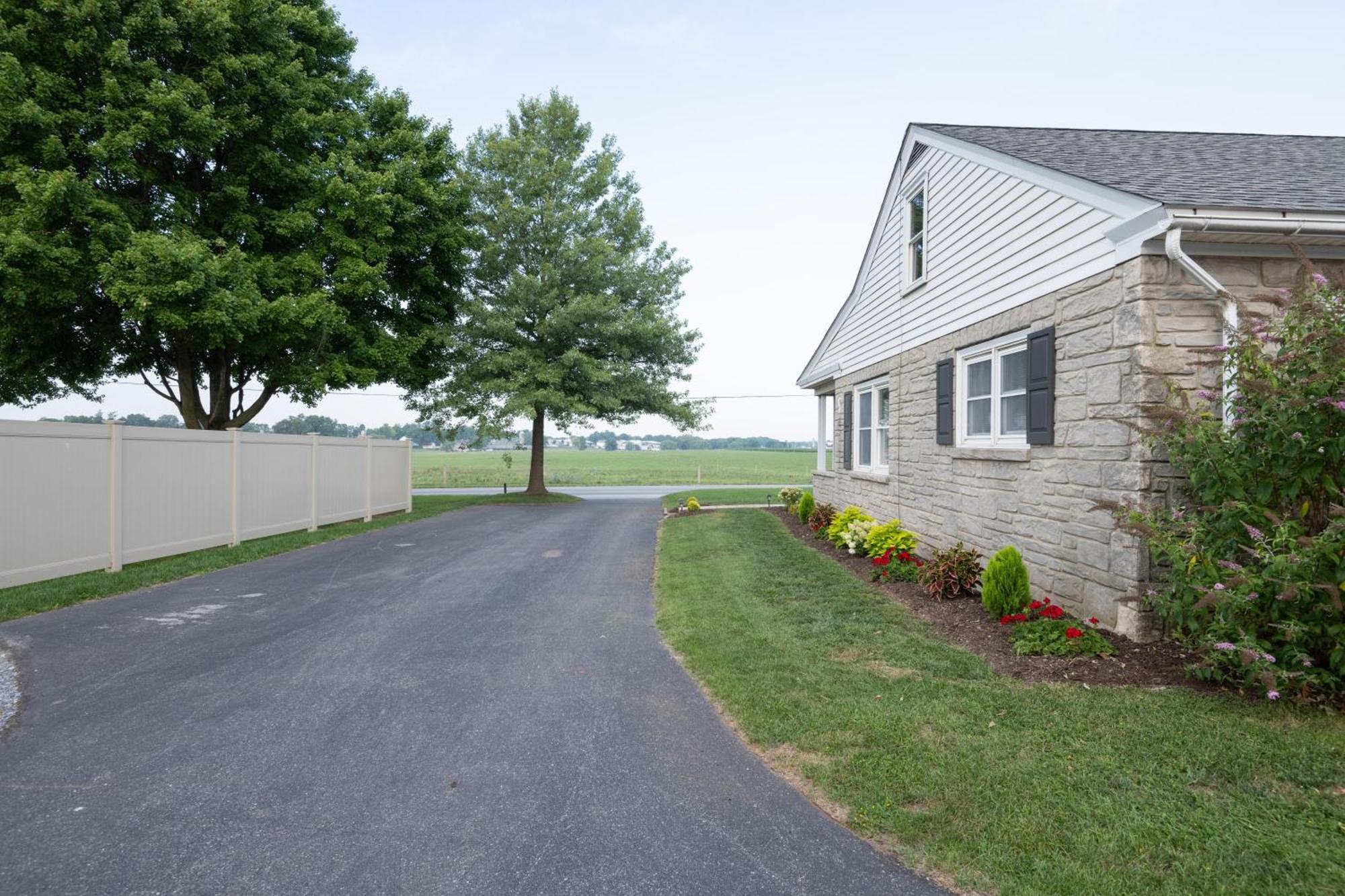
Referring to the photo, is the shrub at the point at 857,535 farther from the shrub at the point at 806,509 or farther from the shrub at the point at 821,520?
the shrub at the point at 806,509

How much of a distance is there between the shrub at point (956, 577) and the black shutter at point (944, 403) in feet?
5.78

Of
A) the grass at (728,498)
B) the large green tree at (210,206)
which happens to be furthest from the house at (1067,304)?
the large green tree at (210,206)

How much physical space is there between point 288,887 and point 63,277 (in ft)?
46.7

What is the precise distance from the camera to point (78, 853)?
2.54m

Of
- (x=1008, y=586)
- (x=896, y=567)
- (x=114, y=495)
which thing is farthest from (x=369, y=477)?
(x=1008, y=586)

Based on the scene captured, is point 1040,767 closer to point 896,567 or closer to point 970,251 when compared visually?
point 896,567

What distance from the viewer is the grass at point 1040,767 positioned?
7.90ft

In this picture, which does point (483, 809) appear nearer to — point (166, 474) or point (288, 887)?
point (288, 887)

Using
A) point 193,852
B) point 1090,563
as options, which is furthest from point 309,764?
point 1090,563

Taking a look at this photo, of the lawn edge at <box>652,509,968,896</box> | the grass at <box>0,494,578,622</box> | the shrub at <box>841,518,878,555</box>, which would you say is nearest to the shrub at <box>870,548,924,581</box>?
the shrub at <box>841,518,878,555</box>

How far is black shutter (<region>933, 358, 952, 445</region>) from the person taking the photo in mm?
7906

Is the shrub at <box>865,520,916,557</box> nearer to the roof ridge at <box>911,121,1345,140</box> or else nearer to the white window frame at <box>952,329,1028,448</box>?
the white window frame at <box>952,329,1028,448</box>

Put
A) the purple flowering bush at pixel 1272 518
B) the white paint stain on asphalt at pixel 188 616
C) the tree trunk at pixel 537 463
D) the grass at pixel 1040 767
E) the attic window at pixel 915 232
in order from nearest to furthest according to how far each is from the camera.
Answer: the grass at pixel 1040 767, the purple flowering bush at pixel 1272 518, the white paint stain on asphalt at pixel 188 616, the attic window at pixel 915 232, the tree trunk at pixel 537 463

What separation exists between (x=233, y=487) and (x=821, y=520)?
32.8 ft
